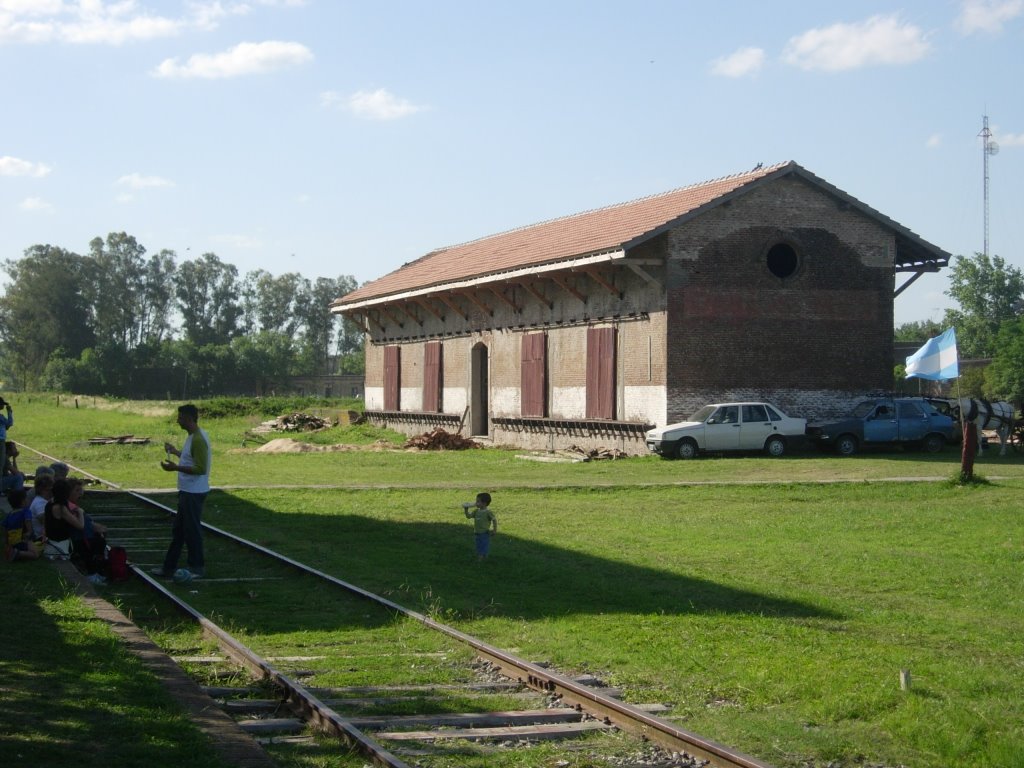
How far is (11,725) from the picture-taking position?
6863 mm

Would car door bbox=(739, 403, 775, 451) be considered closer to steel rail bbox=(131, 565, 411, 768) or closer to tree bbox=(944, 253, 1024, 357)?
steel rail bbox=(131, 565, 411, 768)

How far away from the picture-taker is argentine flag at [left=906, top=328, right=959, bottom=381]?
2497 centimetres

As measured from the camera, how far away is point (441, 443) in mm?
38125

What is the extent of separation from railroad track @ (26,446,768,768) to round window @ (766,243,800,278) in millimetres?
21616

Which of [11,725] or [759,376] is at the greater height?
[759,376]

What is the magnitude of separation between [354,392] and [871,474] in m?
85.6

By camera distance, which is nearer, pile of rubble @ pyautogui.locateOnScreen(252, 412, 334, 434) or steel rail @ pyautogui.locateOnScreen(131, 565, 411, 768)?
steel rail @ pyautogui.locateOnScreen(131, 565, 411, 768)

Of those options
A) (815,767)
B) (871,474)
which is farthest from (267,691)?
(871,474)

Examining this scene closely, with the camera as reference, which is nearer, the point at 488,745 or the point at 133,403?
the point at 488,745

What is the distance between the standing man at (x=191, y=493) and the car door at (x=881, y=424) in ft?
67.8

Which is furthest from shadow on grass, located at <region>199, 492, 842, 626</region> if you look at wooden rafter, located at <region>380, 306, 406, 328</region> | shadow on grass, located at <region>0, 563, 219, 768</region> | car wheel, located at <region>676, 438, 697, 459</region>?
wooden rafter, located at <region>380, 306, 406, 328</region>

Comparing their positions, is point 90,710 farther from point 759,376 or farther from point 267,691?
point 759,376

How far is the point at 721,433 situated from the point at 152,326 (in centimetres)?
9999

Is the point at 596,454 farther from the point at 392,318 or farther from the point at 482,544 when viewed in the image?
the point at 482,544
